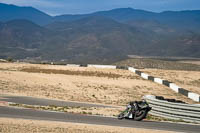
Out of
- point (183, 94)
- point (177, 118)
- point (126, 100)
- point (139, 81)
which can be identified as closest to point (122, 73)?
point (139, 81)

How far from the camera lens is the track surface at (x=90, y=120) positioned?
56.1 feet

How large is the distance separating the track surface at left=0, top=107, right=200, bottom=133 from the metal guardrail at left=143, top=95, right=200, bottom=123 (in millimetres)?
1171

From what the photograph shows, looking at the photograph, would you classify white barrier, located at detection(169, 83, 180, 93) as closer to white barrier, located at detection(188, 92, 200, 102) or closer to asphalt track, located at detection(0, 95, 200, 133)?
white barrier, located at detection(188, 92, 200, 102)

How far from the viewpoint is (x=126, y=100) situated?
30266 millimetres

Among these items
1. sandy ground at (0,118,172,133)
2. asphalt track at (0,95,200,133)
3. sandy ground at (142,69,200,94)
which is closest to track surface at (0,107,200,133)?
asphalt track at (0,95,200,133)

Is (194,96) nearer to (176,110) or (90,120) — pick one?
(176,110)

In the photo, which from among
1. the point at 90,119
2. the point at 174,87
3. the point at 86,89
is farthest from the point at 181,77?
the point at 90,119

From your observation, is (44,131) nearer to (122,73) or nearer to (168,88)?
(168,88)

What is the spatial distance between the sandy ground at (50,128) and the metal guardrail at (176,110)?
12.8 ft

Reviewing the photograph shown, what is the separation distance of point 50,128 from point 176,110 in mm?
7363

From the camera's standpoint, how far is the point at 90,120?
59.8ft

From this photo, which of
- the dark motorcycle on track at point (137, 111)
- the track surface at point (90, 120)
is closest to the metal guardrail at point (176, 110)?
the track surface at point (90, 120)

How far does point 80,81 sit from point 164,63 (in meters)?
82.5

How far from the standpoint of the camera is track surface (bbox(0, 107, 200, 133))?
673 inches
